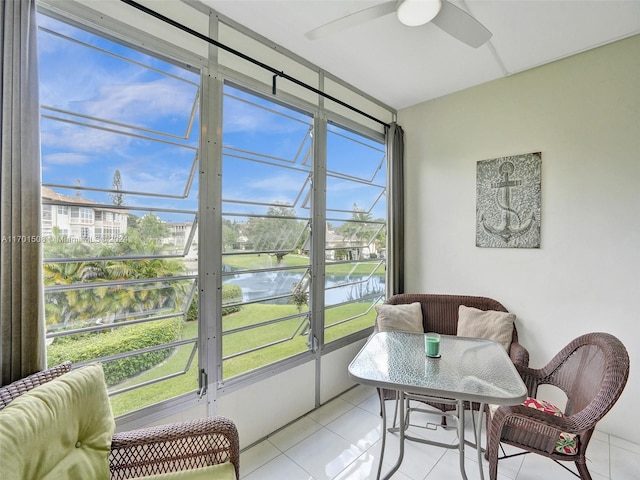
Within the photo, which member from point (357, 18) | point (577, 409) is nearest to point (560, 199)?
point (577, 409)

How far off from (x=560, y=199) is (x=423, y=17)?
6.00ft

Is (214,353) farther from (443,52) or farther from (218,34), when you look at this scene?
(443,52)

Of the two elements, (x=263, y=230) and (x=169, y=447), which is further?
(x=263, y=230)

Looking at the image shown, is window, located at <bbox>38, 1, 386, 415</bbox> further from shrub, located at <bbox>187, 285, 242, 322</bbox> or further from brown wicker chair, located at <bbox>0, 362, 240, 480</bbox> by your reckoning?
brown wicker chair, located at <bbox>0, 362, 240, 480</bbox>

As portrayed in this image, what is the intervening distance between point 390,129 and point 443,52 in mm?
936

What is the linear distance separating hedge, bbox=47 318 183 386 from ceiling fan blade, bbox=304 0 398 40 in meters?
1.82

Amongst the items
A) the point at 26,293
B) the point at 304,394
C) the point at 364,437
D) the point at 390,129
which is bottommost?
the point at 364,437

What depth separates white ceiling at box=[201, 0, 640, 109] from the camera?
176 centimetres

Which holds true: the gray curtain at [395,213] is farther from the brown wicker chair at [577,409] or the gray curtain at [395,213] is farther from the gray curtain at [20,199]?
the gray curtain at [20,199]

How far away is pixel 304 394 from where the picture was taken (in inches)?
90.5

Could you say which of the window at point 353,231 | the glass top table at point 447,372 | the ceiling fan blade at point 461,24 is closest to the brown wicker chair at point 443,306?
the window at point 353,231

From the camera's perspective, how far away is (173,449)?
1.20 metres

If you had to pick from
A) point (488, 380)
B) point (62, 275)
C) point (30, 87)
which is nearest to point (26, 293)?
point (62, 275)

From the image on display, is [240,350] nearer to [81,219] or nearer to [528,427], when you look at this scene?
[81,219]
